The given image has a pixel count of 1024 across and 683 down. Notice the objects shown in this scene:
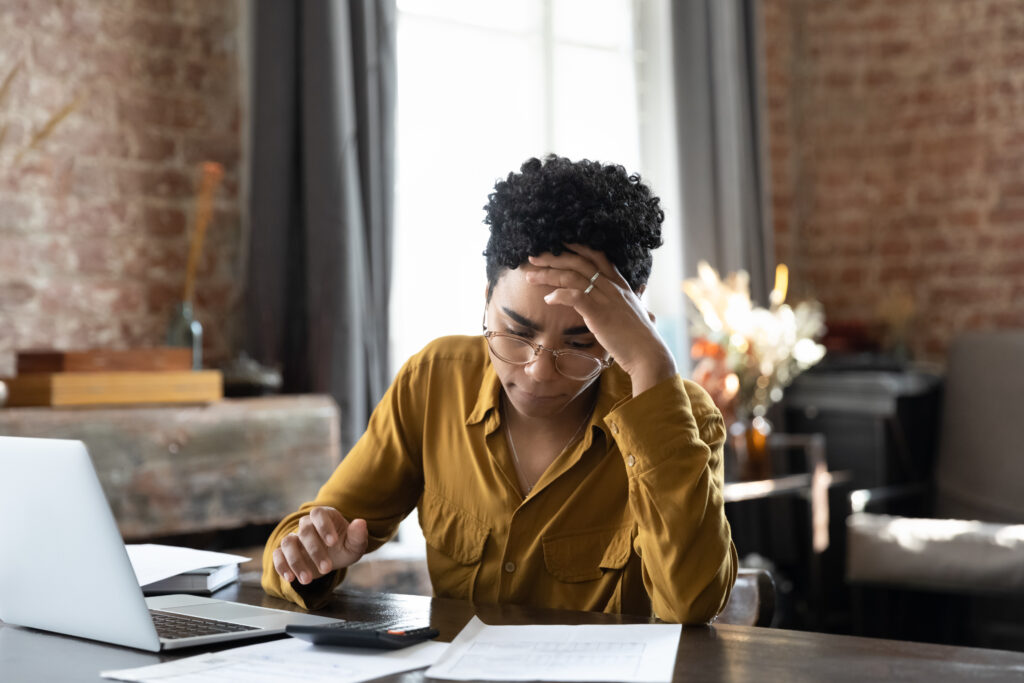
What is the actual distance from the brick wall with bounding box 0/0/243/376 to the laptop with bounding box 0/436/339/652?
63.8 inches

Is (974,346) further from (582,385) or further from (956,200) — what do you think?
(582,385)

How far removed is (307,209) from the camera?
122 inches

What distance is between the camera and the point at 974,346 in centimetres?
409

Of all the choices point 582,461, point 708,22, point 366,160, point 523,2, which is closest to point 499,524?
point 582,461

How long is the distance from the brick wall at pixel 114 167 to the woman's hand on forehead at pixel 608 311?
1.84 meters

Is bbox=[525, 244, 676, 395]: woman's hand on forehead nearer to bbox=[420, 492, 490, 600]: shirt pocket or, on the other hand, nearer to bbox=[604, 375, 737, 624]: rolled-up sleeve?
bbox=[604, 375, 737, 624]: rolled-up sleeve

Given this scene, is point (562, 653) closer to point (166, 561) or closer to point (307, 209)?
point (166, 561)

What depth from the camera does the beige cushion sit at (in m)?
3.21

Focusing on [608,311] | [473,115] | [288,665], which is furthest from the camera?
[473,115]

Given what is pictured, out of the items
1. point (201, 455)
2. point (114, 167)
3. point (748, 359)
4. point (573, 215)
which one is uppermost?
point (114, 167)

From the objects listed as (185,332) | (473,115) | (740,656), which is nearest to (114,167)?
(185,332)

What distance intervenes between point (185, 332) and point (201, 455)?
0.47m

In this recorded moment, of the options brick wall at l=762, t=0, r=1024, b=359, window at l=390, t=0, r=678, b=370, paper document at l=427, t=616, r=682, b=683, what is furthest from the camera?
brick wall at l=762, t=0, r=1024, b=359

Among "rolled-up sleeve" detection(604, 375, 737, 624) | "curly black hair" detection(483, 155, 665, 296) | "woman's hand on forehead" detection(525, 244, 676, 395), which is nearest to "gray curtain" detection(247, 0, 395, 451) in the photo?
"curly black hair" detection(483, 155, 665, 296)
